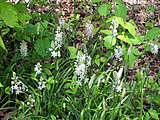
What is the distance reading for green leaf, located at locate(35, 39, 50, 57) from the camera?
333cm

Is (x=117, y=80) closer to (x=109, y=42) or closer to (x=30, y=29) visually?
(x=109, y=42)

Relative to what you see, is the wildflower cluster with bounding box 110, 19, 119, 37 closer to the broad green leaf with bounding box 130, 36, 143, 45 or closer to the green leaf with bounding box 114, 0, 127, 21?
the broad green leaf with bounding box 130, 36, 143, 45

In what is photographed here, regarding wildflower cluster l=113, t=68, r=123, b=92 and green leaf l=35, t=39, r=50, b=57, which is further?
green leaf l=35, t=39, r=50, b=57

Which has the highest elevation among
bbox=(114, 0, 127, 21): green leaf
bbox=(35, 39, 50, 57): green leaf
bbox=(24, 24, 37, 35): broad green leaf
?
bbox=(114, 0, 127, 21): green leaf

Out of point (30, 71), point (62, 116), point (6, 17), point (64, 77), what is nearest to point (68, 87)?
point (64, 77)

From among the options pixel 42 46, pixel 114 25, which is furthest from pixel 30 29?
pixel 114 25

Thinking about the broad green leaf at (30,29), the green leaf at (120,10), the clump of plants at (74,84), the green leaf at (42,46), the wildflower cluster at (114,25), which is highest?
the green leaf at (120,10)

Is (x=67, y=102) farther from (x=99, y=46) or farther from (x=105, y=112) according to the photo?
(x=99, y=46)

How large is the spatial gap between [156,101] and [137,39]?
66 cm

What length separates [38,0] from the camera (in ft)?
12.9

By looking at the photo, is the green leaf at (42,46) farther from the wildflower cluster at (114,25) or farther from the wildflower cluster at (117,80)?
the wildflower cluster at (117,80)

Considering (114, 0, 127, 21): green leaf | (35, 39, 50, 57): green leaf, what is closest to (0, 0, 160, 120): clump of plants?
(35, 39, 50, 57): green leaf

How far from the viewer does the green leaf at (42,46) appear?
10.9ft

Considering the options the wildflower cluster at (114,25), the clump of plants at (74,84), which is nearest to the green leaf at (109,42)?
the clump of plants at (74,84)
